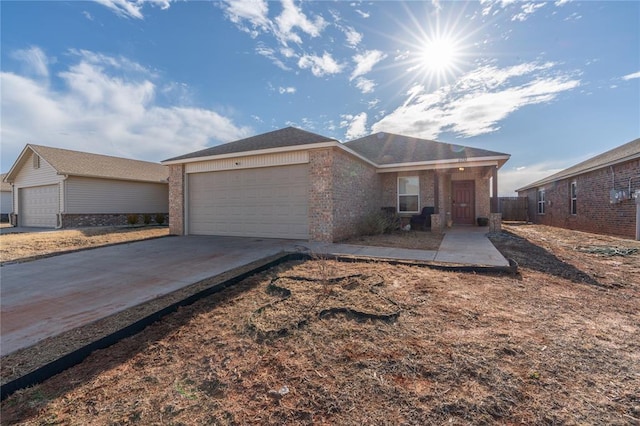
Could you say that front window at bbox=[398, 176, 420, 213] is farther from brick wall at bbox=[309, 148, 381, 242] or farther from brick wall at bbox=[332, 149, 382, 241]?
brick wall at bbox=[309, 148, 381, 242]

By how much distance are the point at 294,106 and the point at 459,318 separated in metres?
11.2

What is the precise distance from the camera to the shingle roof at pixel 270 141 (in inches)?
338

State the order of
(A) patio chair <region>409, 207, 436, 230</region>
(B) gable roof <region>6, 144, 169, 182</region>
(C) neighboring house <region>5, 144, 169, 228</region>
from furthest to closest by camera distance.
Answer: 1. (B) gable roof <region>6, 144, 169, 182</region>
2. (C) neighboring house <region>5, 144, 169, 228</region>
3. (A) patio chair <region>409, 207, 436, 230</region>

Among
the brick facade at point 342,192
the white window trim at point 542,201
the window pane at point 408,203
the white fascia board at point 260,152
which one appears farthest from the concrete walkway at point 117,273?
the white window trim at point 542,201

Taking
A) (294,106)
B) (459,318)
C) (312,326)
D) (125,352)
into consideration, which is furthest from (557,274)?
(294,106)

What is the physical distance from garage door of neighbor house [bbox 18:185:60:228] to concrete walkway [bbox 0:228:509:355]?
457 inches

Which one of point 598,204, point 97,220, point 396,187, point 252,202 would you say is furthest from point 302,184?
point 97,220

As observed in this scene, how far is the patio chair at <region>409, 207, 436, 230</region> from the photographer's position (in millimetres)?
11352

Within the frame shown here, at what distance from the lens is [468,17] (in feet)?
23.4

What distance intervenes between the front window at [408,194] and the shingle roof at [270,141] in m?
5.34

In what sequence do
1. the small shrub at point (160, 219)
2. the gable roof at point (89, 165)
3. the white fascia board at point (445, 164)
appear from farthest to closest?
the small shrub at point (160, 219) < the gable roof at point (89, 165) < the white fascia board at point (445, 164)

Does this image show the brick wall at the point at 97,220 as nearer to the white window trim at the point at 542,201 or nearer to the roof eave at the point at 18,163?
the roof eave at the point at 18,163

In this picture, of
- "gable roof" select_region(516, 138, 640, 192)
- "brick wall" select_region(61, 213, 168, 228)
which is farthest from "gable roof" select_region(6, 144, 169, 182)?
"gable roof" select_region(516, 138, 640, 192)

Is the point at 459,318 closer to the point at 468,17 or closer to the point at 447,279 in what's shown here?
the point at 447,279
